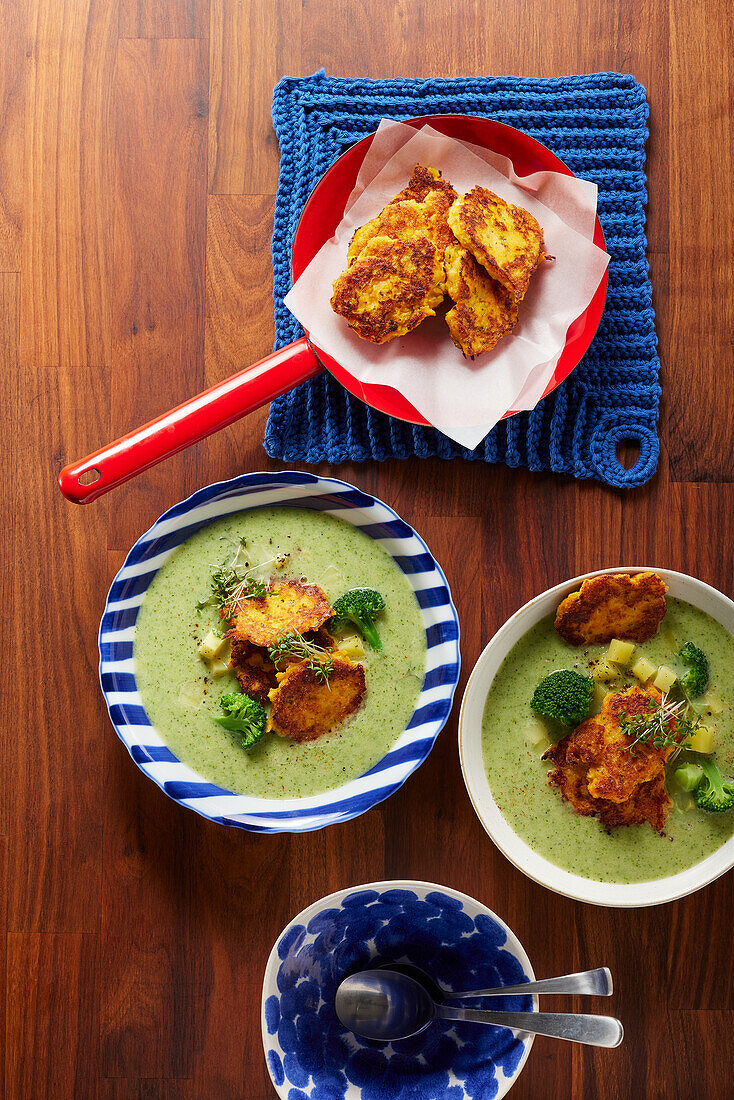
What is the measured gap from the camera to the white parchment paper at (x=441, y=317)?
1665mm

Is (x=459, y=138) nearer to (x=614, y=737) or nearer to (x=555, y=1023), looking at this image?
(x=614, y=737)

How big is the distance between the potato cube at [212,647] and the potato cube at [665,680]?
93 cm

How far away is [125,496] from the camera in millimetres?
1836

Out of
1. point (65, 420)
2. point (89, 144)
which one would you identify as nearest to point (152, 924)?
point (65, 420)

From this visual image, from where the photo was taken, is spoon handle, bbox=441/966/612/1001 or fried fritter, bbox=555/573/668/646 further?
fried fritter, bbox=555/573/668/646

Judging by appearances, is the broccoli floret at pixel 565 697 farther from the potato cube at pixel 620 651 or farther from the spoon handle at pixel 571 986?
the spoon handle at pixel 571 986

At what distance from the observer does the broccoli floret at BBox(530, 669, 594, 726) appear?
165cm

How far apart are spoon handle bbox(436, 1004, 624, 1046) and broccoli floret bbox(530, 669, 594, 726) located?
1.77ft

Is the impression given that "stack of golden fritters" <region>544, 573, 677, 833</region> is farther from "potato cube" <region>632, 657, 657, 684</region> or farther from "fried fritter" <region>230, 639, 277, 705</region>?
"fried fritter" <region>230, 639, 277, 705</region>

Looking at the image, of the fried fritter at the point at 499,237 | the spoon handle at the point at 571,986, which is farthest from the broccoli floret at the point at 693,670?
the fried fritter at the point at 499,237

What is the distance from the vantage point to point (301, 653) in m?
1.68

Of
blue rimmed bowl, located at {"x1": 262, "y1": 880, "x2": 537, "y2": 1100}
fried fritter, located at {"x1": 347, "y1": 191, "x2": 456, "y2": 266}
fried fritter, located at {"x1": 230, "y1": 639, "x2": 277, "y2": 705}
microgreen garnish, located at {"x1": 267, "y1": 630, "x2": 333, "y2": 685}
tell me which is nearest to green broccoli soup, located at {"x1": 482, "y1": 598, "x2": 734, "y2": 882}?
blue rimmed bowl, located at {"x1": 262, "y1": 880, "x2": 537, "y2": 1100}

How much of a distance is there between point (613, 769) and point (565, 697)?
0.17 metres

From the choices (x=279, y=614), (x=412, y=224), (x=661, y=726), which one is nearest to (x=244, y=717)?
(x=279, y=614)
